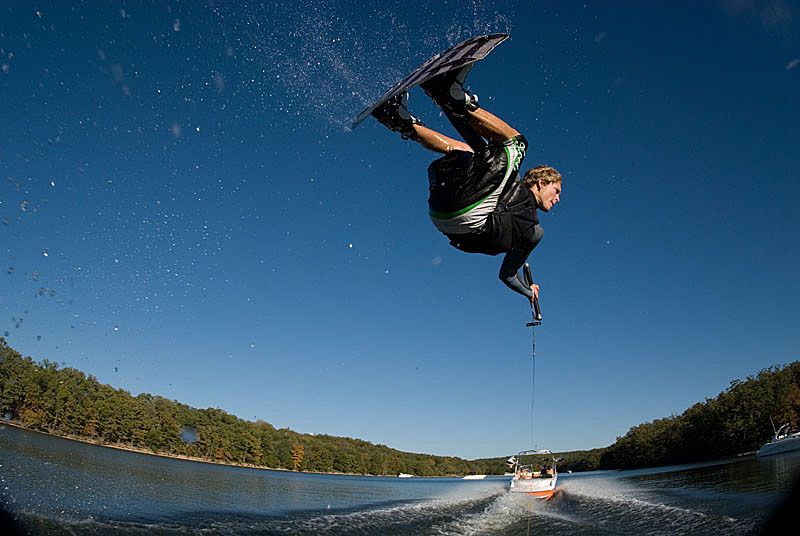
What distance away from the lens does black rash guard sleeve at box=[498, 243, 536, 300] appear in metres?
5.33

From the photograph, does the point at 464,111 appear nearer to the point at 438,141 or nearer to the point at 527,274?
Result: the point at 438,141

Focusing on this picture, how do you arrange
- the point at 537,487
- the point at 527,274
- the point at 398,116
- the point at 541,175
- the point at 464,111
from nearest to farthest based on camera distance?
the point at 464,111, the point at 398,116, the point at 541,175, the point at 527,274, the point at 537,487

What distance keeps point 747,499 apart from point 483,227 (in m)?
24.4

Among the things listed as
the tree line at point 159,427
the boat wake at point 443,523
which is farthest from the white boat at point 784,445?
the tree line at point 159,427

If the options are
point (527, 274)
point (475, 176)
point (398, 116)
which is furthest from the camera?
point (527, 274)

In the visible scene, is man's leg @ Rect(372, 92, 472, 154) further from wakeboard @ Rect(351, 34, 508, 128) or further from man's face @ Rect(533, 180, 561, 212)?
man's face @ Rect(533, 180, 561, 212)

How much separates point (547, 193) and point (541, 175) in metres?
0.22

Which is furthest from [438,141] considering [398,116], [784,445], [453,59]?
[784,445]

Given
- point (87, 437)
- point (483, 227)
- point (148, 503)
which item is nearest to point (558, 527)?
point (148, 503)

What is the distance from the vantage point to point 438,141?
457 cm

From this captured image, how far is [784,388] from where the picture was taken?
85.2 meters

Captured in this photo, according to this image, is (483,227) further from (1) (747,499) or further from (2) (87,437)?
(2) (87,437)

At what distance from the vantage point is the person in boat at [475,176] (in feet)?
13.2

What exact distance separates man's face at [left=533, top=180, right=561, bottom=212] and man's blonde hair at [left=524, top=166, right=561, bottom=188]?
5cm
